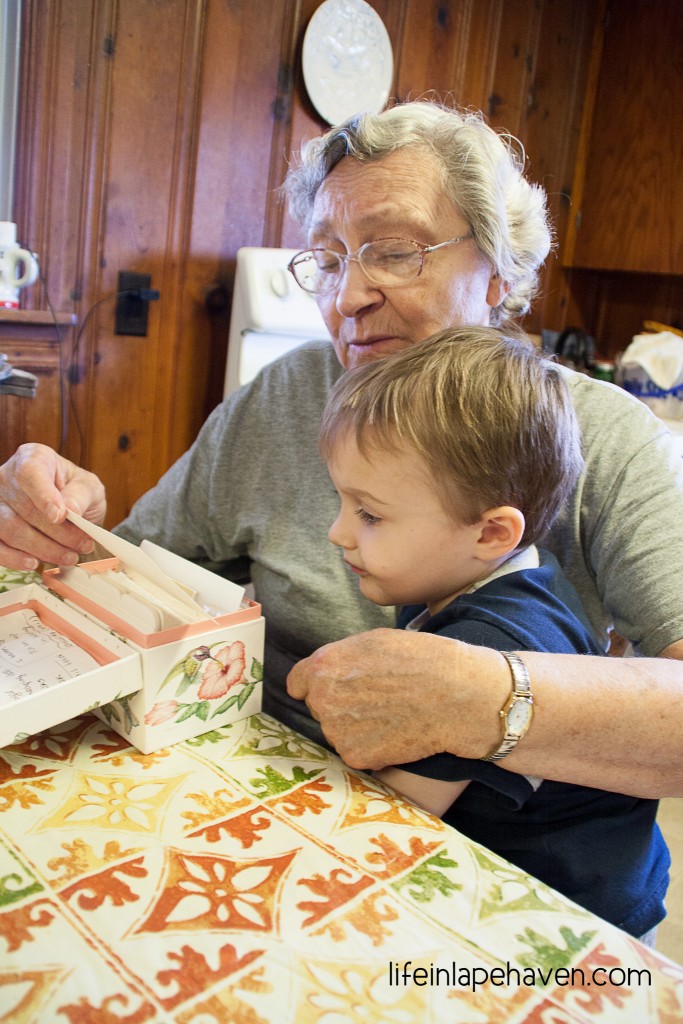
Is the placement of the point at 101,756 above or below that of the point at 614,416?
below

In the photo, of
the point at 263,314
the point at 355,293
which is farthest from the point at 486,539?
the point at 263,314

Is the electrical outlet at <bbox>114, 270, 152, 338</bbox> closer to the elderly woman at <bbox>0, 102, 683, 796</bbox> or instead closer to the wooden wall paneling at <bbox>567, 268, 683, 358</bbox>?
the elderly woman at <bbox>0, 102, 683, 796</bbox>

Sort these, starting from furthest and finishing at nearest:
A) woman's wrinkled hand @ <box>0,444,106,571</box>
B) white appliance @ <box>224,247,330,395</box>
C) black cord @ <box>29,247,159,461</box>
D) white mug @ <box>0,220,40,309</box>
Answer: white appliance @ <box>224,247,330,395</box>
black cord @ <box>29,247,159,461</box>
white mug @ <box>0,220,40,309</box>
woman's wrinkled hand @ <box>0,444,106,571</box>

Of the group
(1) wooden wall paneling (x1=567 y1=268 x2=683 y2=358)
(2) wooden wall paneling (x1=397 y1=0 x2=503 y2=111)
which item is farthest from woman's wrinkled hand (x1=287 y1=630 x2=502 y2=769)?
(1) wooden wall paneling (x1=567 y1=268 x2=683 y2=358)

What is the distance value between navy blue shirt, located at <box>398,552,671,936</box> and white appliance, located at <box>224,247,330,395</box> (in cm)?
156

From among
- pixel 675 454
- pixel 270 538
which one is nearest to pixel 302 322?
pixel 270 538

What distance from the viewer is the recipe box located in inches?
31.0

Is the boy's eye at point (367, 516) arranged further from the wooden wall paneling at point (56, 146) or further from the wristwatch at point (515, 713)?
the wooden wall paneling at point (56, 146)

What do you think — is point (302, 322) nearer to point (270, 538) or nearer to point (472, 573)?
point (270, 538)

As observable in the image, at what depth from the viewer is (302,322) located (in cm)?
240

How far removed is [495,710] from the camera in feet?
2.60

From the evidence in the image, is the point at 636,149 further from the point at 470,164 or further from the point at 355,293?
the point at 355,293

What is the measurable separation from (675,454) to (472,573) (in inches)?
14.9

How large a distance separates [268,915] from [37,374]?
1868 millimetres
